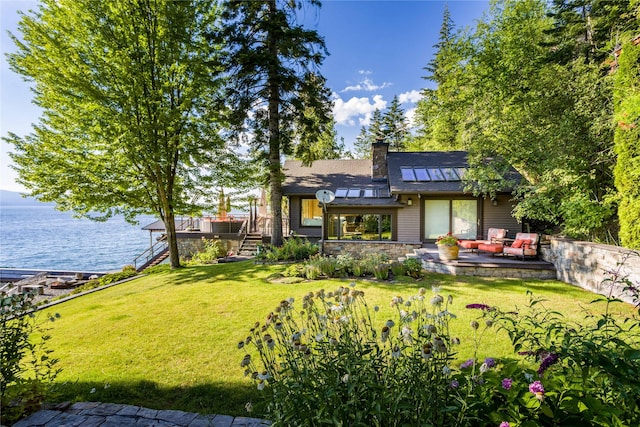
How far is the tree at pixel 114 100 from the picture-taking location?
9266mm

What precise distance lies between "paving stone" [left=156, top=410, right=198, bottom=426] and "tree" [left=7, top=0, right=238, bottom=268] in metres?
9.37

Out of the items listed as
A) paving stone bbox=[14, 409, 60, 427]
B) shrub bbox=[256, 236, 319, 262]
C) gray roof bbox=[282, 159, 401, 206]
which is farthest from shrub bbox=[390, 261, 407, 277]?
paving stone bbox=[14, 409, 60, 427]

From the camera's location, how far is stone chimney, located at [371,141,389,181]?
15695 mm

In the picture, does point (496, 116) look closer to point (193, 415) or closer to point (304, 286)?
A: point (304, 286)

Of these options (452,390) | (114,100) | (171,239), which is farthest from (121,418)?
(114,100)

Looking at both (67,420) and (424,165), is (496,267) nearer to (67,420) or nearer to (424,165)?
(424,165)

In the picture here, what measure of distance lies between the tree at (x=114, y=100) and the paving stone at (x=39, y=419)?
29.2ft

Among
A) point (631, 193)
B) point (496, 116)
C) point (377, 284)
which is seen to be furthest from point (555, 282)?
point (496, 116)

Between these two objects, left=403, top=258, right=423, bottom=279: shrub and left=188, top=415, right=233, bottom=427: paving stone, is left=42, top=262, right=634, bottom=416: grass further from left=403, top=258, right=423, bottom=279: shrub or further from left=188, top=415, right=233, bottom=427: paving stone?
left=403, top=258, right=423, bottom=279: shrub

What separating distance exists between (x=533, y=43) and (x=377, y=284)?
1352 cm

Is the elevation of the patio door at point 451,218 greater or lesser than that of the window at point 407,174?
lesser

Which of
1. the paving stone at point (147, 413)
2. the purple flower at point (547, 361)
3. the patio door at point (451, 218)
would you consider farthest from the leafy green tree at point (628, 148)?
the paving stone at point (147, 413)

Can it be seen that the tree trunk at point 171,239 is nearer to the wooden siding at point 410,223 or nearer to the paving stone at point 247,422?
the wooden siding at point 410,223

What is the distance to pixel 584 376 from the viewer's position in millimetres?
1487
